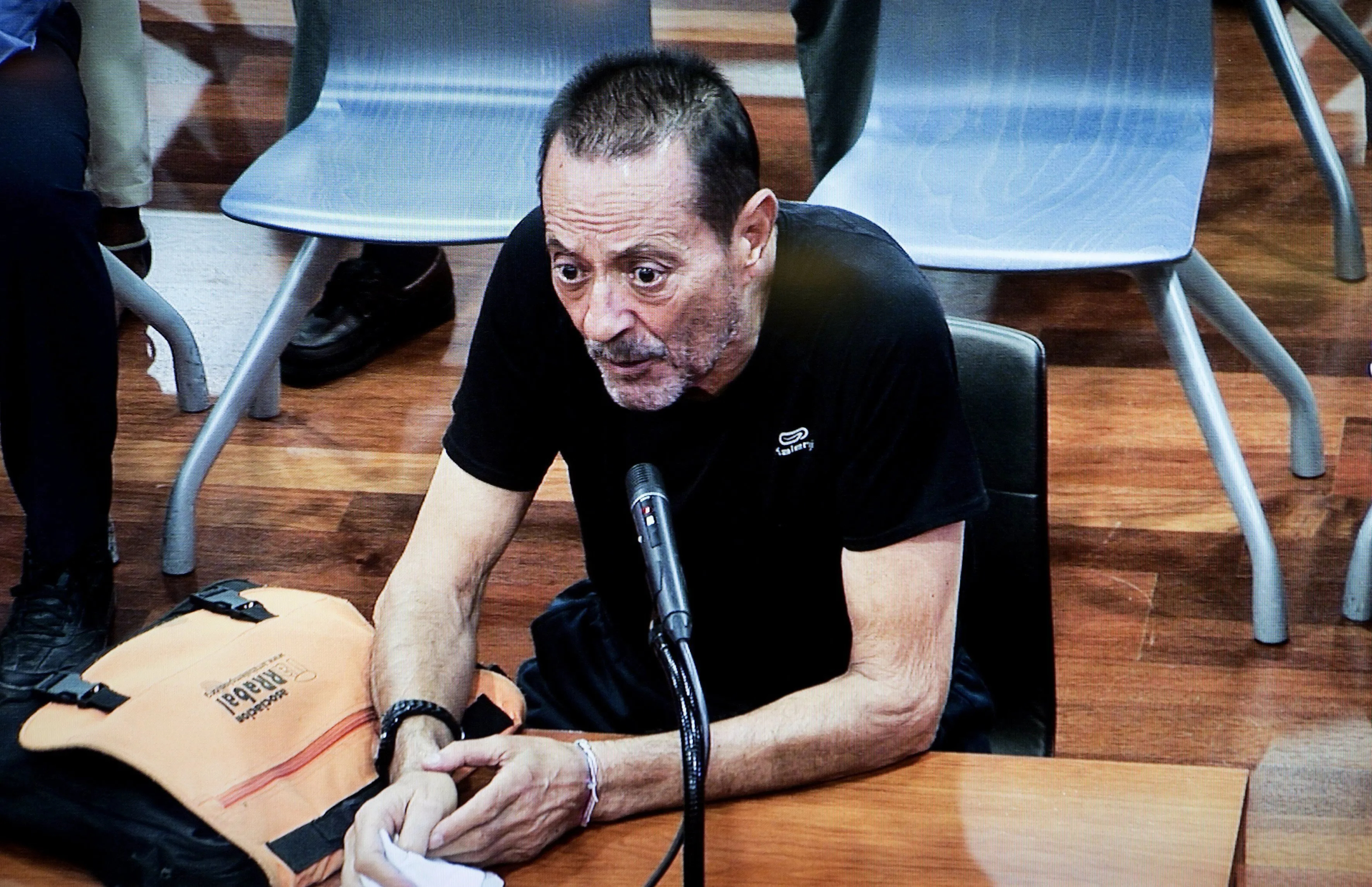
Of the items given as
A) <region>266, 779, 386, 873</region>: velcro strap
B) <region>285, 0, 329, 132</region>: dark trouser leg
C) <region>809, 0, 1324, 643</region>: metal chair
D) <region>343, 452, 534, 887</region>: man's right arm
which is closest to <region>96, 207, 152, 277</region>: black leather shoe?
<region>285, 0, 329, 132</region>: dark trouser leg

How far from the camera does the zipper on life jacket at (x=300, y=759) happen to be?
119cm

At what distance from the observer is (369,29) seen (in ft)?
9.05

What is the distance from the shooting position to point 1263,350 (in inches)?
99.0

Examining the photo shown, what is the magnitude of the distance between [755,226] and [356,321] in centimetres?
179

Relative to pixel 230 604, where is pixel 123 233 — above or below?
below

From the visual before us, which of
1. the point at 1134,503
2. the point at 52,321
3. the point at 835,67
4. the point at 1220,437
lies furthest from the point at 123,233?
the point at 1220,437

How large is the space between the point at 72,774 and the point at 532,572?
136 centimetres

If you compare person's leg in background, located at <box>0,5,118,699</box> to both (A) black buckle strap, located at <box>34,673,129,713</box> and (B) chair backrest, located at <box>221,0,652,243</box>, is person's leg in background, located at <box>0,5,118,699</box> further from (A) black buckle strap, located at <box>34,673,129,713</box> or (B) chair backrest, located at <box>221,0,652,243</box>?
(A) black buckle strap, located at <box>34,673,129,713</box>

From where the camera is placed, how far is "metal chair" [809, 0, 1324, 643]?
226cm

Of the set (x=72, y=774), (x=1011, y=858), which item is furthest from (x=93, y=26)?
(x=1011, y=858)

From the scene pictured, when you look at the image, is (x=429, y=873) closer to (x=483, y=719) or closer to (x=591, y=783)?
(x=591, y=783)

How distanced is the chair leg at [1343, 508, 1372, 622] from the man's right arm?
1.29 metres

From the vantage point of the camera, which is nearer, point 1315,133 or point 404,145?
point 404,145

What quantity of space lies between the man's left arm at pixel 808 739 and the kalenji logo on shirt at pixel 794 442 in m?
0.10
